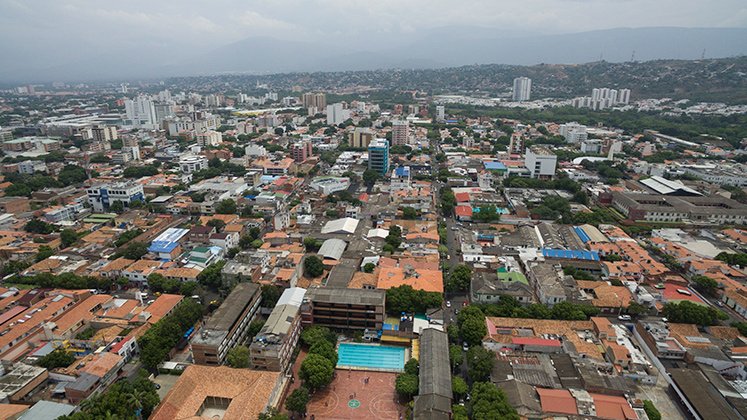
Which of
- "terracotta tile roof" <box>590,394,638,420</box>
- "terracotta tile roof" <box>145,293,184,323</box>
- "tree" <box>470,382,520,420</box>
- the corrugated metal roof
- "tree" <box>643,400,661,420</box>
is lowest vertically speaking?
"tree" <box>643,400,661,420</box>

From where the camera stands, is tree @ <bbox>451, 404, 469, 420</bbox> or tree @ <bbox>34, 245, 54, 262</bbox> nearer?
tree @ <bbox>451, 404, 469, 420</bbox>

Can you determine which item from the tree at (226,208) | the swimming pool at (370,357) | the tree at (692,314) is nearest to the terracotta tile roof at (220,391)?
the swimming pool at (370,357)

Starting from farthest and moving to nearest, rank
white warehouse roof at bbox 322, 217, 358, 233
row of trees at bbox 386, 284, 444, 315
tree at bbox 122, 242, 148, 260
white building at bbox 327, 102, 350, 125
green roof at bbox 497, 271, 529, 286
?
white building at bbox 327, 102, 350, 125 < white warehouse roof at bbox 322, 217, 358, 233 < tree at bbox 122, 242, 148, 260 < green roof at bbox 497, 271, 529, 286 < row of trees at bbox 386, 284, 444, 315

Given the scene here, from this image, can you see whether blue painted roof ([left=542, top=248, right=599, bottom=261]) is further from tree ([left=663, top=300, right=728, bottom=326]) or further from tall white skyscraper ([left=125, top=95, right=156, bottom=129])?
tall white skyscraper ([left=125, top=95, right=156, bottom=129])

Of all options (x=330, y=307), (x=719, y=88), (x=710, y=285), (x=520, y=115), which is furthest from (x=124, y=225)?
(x=719, y=88)

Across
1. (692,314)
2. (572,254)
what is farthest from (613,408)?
(572,254)

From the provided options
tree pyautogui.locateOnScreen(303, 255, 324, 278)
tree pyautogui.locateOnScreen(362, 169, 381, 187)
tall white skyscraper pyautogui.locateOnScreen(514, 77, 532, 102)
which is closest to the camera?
tree pyautogui.locateOnScreen(303, 255, 324, 278)

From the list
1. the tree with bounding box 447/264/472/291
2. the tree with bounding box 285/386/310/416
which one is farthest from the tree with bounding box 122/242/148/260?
the tree with bounding box 447/264/472/291
